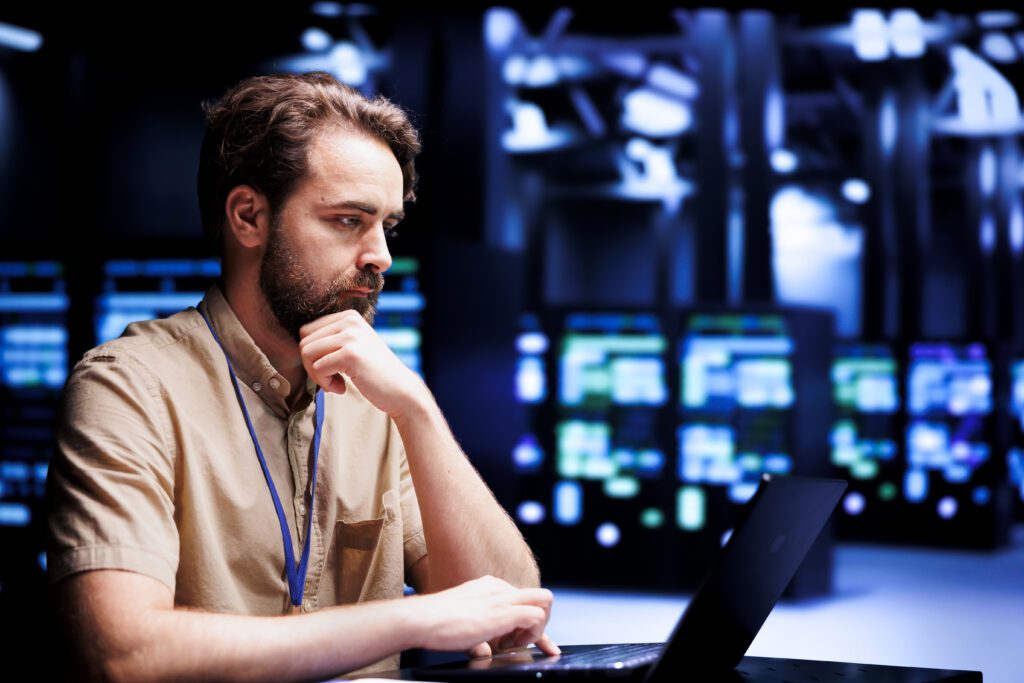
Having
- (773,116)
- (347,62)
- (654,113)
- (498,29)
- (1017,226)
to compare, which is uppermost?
(654,113)

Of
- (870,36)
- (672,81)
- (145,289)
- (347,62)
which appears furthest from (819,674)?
(672,81)

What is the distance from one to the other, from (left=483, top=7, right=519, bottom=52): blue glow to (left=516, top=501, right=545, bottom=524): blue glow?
2.79 m

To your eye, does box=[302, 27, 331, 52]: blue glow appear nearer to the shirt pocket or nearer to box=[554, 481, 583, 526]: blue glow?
box=[554, 481, 583, 526]: blue glow

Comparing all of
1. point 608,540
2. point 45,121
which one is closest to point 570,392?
point 608,540

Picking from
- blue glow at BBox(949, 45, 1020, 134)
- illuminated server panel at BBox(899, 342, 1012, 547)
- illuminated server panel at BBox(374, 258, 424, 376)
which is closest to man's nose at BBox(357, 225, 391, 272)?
illuminated server panel at BBox(374, 258, 424, 376)

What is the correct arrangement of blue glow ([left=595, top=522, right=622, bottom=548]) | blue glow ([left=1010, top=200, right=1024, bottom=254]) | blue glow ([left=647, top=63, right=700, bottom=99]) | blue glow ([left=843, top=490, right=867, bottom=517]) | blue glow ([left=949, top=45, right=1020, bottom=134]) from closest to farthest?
blue glow ([left=595, top=522, right=622, bottom=548])
blue glow ([left=843, top=490, right=867, bottom=517])
blue glow ([left=949, top=45, right=1020, bottom=134])
blue glow ([left=647, top=63, right=700, bottom=99])
blue glow ([left=1010, top=200, right=1024, bottom=254])

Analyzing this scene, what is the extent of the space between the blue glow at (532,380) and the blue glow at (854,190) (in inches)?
479

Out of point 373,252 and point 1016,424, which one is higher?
point 373,252

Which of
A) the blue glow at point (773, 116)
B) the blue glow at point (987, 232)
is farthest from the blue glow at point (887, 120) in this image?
the blue glow at point (987, 232)

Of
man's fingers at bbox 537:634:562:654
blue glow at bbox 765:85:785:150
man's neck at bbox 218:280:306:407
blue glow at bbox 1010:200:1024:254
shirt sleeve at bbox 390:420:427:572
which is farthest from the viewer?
blue glow at bbox 1010:200:1024:254

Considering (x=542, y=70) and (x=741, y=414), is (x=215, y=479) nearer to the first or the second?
(x=741, y=414)

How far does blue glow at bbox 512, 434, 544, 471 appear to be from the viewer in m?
7.95

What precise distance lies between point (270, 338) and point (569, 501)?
6.00 meters

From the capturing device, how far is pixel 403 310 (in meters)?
5.16
